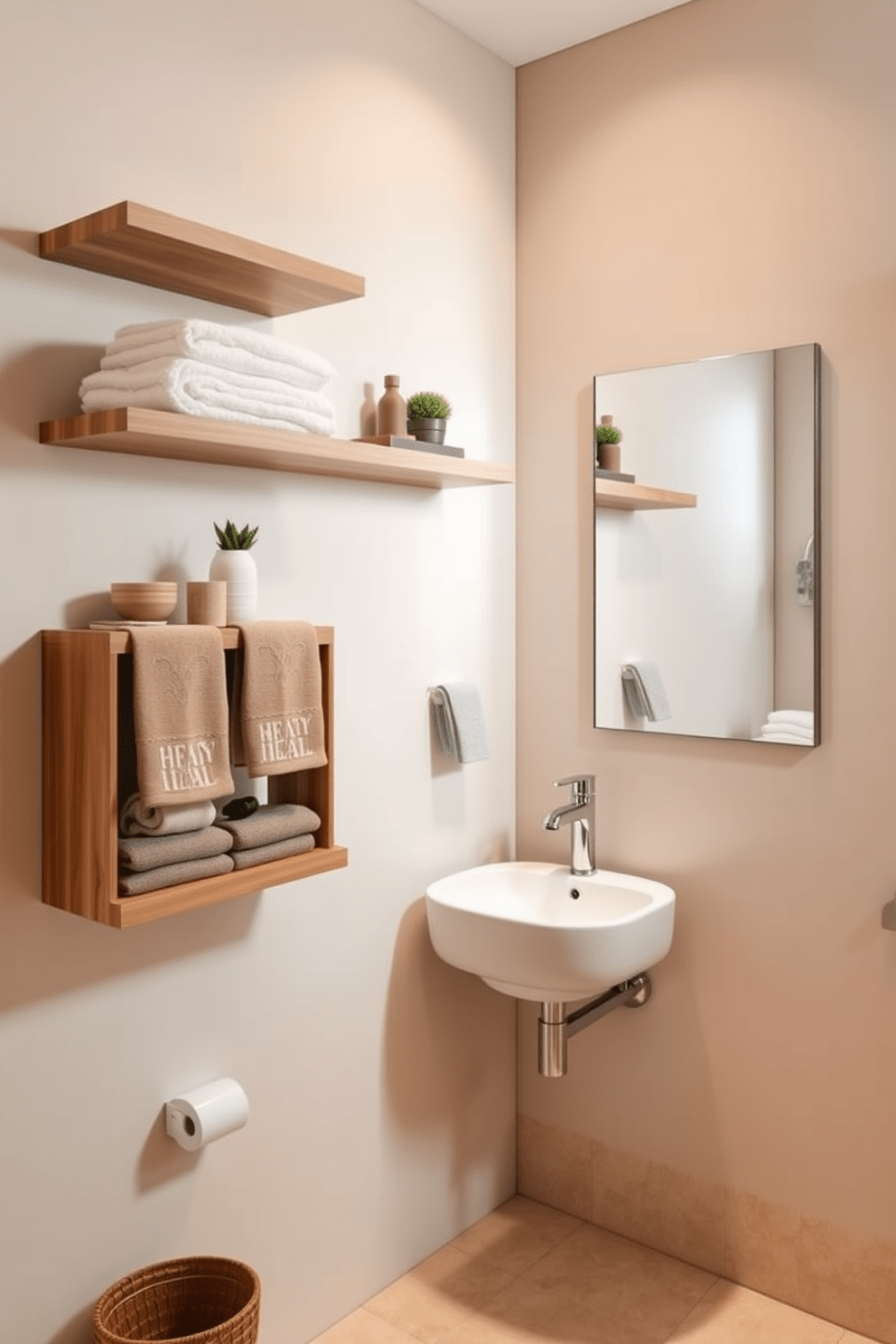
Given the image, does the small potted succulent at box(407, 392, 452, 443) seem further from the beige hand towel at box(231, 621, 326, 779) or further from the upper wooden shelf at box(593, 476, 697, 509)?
the beige hand towel at box(231, 621, 326, 779)

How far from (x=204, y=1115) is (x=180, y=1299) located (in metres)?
0.31

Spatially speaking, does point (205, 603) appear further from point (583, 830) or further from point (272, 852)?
point (583, 830)

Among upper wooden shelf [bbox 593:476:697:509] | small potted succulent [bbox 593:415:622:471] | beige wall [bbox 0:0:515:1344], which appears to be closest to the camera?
beige wall [bbox 0:0:515:1344]

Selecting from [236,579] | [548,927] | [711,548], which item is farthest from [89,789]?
[711,548]

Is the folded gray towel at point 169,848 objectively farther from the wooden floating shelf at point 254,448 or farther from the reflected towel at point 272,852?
the wooden floating shelf at point 254,448

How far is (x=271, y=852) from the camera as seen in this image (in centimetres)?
185

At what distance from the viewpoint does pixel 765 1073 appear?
7.64ft

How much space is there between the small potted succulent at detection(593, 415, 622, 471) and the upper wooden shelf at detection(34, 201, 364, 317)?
0.78 metres

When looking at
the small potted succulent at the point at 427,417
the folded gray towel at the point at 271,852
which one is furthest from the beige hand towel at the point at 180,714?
the small potted succulent at the point at 427,417

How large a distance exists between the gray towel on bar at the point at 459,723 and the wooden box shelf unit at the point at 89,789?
73 cm

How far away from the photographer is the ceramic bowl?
1.71m

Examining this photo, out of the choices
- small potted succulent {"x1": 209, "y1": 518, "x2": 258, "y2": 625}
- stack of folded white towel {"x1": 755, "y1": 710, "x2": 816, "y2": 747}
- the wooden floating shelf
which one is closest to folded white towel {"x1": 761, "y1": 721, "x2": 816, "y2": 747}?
stack of folded white towel {"x1": 755, "y1": 710, "x2": 816, "y2": 747}

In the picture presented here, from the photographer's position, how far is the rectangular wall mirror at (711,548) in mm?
2223

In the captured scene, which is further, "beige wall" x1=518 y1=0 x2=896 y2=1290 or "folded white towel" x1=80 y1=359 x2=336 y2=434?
"beige wall" x1=518 y1=0 x2=896 y2=1290
